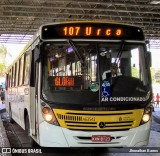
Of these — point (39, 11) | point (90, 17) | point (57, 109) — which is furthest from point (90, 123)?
point (90, 17)

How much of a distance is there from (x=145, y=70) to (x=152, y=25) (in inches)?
942

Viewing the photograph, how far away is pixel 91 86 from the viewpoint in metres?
7.05

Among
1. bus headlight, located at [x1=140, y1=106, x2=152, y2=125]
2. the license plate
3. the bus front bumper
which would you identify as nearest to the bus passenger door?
the bus front bumper

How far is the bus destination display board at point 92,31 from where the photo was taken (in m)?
7.37

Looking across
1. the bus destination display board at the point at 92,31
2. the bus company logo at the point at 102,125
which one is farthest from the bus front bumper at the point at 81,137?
Result: the bus destination display board at the point at 92,31

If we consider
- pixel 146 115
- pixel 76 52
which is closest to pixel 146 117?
pixel 146 115

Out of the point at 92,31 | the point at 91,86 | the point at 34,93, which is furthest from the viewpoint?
the point at 34,93

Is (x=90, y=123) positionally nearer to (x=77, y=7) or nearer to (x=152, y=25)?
(x=77, y=7)

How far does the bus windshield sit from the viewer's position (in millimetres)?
7038

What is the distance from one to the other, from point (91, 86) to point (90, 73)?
261 mm

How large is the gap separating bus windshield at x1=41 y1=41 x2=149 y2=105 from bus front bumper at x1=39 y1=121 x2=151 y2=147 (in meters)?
0.55

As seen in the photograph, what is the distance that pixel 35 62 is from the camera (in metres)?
7.61

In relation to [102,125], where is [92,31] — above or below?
above

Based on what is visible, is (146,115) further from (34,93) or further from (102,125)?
(34,93)
